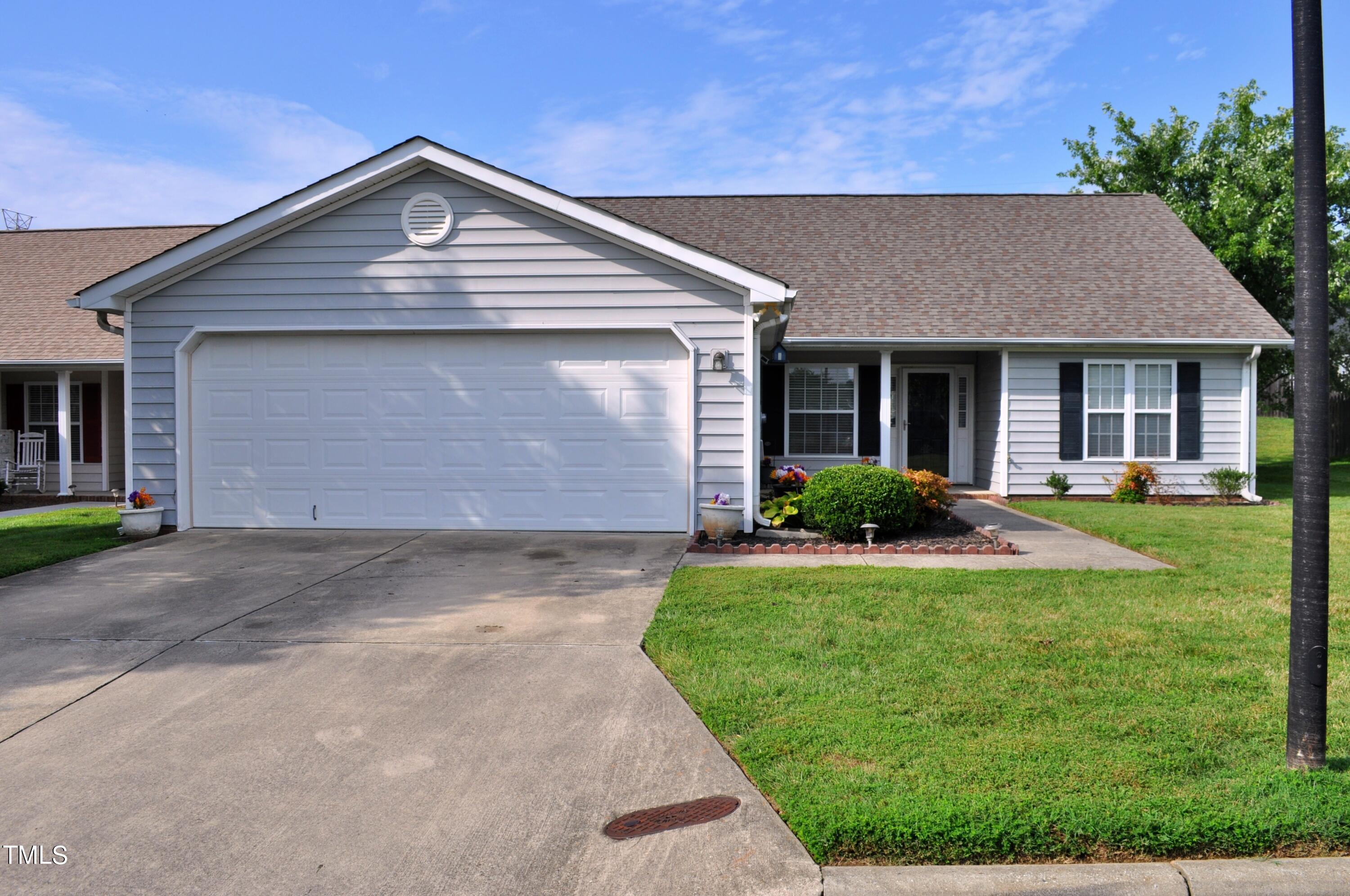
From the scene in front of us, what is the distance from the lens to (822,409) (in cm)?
1430

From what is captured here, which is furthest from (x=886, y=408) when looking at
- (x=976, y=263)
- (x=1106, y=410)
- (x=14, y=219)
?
(x=14, y=219)

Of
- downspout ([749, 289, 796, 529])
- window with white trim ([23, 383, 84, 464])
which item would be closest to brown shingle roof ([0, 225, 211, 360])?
window with white trim ([23, 383, 84, 464])

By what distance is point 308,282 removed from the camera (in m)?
9.55

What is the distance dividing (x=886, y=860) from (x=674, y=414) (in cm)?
692

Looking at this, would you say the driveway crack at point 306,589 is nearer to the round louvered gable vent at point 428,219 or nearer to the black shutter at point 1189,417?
the round louvered gable vent at point 428,219

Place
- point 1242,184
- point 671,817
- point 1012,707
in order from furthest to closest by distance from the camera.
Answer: point 1242,184 → point 1012,707 → point 671,817

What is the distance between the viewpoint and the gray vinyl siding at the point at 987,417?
555 inches

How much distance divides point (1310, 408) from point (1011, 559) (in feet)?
16.9

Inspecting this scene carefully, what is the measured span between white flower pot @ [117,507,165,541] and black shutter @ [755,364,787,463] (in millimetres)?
8902

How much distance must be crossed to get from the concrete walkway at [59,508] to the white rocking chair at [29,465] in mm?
1655

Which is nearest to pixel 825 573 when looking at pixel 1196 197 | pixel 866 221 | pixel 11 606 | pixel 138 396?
pixel 11 606

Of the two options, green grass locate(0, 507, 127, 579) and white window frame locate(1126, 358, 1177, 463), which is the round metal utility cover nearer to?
green grass locate(0, 507, 127, 579)

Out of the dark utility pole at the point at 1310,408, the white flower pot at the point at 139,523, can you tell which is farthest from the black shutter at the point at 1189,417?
the white flower pot at the point at 139,523

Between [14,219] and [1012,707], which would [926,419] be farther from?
[14,219]
